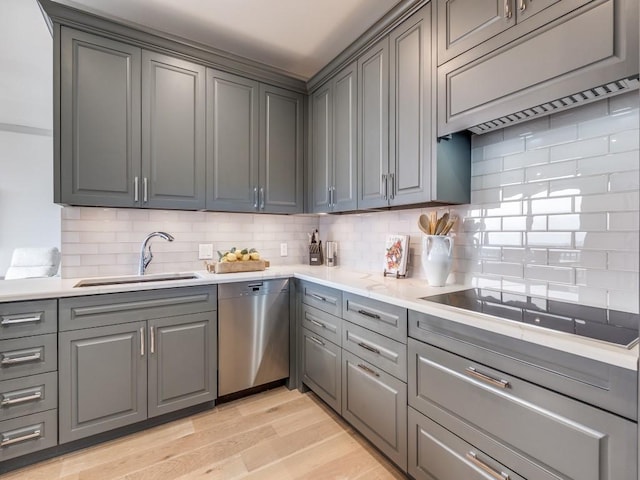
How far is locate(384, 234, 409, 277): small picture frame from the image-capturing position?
204 centimetres

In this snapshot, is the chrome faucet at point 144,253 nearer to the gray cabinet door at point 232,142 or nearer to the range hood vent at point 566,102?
the gray cabinet door at point 232,142

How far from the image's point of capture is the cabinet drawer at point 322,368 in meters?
1.89

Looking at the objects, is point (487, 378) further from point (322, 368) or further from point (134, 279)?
point (134, 279)

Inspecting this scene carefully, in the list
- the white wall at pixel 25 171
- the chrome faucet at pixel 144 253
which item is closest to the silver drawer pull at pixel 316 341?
the chrome faucet at pixel 144 253

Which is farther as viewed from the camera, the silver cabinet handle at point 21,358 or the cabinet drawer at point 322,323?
the cabinet drawer at point 322,323

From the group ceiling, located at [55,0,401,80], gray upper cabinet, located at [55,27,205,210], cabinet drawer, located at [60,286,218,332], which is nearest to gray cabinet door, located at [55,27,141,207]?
gray upper cabinet, located at [55,27,205,210]

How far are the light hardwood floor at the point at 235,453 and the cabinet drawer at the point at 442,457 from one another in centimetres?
27

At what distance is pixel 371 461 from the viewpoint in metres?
1.61

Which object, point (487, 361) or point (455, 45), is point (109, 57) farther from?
point (487, 361)

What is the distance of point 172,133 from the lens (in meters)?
2.12

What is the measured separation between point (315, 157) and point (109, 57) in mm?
1526

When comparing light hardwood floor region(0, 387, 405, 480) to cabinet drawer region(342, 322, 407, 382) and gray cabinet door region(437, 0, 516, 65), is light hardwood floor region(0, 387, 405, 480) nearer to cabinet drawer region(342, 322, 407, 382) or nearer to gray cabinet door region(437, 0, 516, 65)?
cabinet drawer region(342, 322, 407, 382)

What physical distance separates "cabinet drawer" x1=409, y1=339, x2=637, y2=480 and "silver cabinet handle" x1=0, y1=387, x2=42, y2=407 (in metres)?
1.91

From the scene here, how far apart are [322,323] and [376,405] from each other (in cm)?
61
